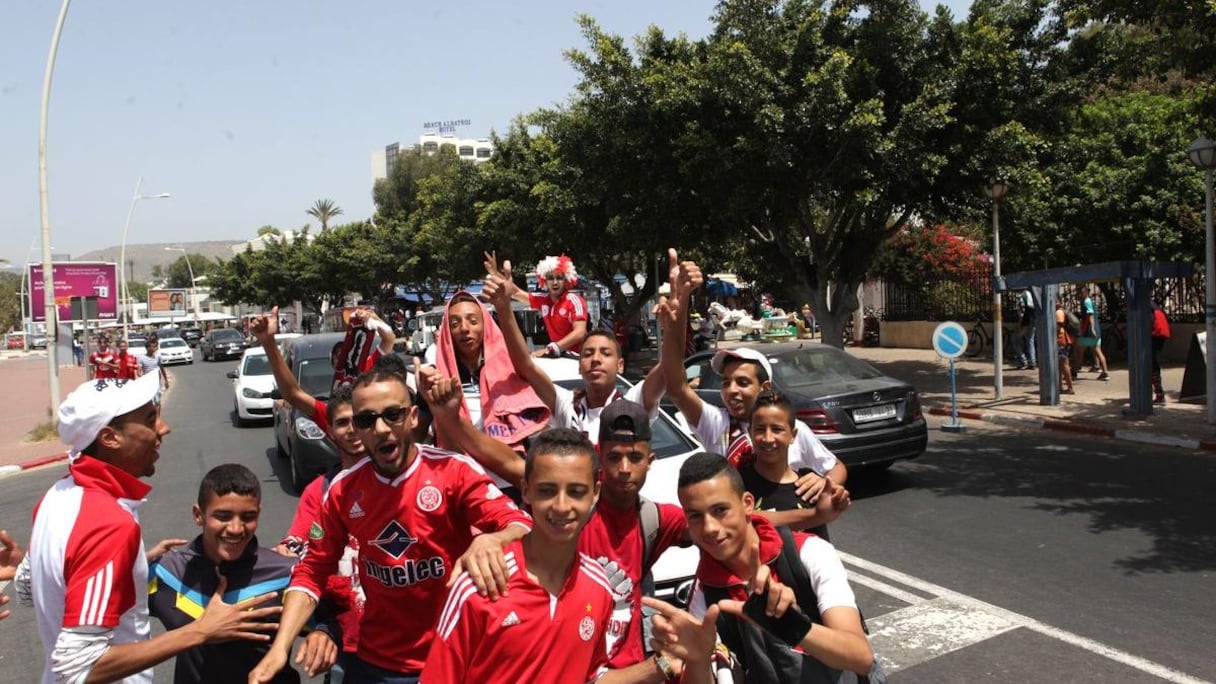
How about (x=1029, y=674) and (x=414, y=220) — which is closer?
(x=1029, y=674)

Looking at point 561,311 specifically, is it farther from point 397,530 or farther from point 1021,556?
point 1021,556

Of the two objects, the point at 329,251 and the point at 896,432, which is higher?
the point at 329,251

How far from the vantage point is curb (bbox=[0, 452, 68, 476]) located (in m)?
13.9

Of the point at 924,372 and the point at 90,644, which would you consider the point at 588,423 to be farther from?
the point at 924,372

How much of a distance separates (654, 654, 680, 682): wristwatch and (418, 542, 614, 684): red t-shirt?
7.4 inches

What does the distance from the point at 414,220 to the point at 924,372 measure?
31.3 meters

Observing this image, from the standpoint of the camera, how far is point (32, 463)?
1439cm

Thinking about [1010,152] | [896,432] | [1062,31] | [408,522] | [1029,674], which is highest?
[1062,31]

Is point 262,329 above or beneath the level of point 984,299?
beneath

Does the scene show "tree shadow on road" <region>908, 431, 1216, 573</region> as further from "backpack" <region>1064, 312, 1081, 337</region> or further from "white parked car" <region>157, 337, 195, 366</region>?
"white parked car" <region>157, 337, 195, 366</region>

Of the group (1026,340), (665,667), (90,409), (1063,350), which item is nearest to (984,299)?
(1026,340)

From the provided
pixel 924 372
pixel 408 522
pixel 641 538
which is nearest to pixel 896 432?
pixel 641 538

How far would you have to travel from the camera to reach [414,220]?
1805 inches

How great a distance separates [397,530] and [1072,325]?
1666 centimetres
